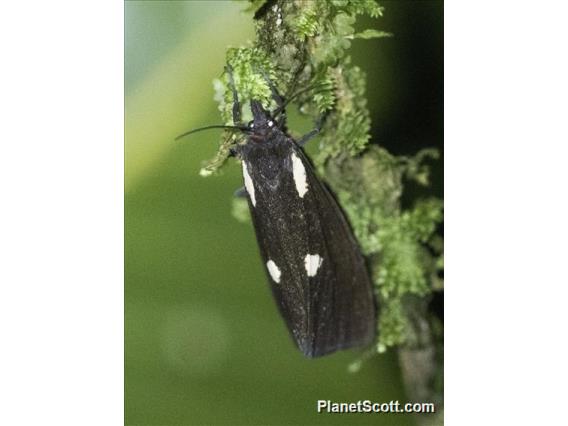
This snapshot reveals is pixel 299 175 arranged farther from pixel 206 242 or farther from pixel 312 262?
pixel 206 242

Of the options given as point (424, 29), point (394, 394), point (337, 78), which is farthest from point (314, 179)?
point (394, 394)

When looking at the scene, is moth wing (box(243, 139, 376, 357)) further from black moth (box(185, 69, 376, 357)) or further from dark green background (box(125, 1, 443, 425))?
dark green background (box(125, 1, 443, 425))

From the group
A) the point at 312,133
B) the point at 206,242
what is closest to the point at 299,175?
the point at 312,133

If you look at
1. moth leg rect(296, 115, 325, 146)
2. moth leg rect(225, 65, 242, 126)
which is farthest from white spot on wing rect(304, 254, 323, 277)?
moth leg rect(225, 65, 242, 126)

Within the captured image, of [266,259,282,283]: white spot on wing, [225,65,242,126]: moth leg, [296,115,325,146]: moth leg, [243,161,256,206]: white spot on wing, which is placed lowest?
[266,259,282,283]: white spot on wing

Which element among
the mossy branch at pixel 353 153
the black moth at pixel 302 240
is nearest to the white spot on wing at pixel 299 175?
the black moth at pixel 302 240

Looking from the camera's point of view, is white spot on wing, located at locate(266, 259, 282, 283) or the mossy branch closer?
the mossy branch

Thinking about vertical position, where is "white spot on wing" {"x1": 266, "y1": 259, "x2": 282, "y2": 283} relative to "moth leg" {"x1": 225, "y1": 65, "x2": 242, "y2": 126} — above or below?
below
